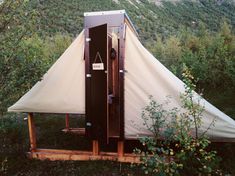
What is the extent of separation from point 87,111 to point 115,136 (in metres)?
0.58

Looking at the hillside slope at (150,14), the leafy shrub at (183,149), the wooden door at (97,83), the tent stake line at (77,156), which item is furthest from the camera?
the hillside slope at (150,14)

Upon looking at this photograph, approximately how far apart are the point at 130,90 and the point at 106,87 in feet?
1.34

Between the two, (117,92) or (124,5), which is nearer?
(117,92)

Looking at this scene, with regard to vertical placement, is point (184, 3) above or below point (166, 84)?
above

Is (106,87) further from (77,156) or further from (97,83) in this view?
(77,156)

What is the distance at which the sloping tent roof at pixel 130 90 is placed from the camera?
188 inches

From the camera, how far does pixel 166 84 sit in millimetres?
4895

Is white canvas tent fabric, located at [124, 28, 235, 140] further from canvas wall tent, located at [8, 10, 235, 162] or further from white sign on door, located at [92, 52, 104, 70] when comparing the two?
white sign on door, located at [92, 52, 104, 70]

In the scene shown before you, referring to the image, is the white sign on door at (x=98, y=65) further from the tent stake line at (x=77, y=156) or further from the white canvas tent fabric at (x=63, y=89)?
the tent stake line at (x=77, y=156)

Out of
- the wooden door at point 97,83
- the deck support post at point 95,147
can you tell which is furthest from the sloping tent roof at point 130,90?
the deck support post at point 95,147

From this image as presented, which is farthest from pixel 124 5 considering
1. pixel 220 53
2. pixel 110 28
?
pixel 110 28

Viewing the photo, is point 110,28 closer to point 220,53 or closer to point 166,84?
point 166,84

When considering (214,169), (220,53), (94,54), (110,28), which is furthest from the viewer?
(220,53)

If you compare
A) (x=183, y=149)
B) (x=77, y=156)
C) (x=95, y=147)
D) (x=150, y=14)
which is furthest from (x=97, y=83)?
(x=150, y=14)
